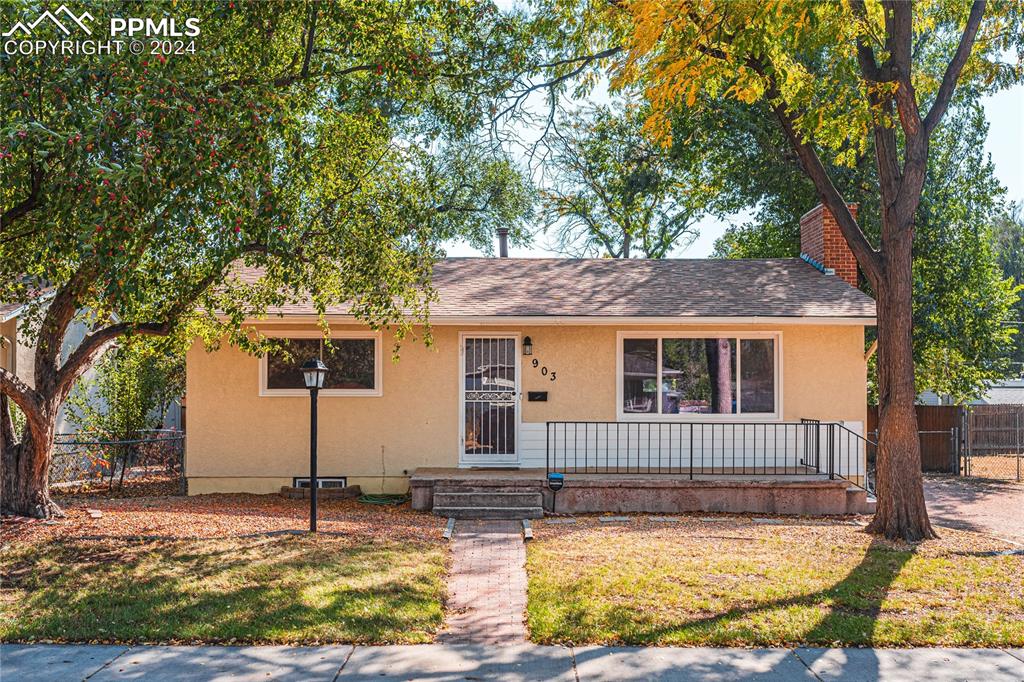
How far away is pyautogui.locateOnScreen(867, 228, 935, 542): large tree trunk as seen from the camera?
392 inches

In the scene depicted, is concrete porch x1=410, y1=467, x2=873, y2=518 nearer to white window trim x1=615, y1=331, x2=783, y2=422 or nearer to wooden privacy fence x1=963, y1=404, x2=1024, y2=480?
white window trim x1=615, y1=331, x2=783, y2=422

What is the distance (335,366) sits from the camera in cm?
1323

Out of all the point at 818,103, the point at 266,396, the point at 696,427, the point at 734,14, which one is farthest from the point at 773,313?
the point at 266,396

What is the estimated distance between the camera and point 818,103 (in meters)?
10.5

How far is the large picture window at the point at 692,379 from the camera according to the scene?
13.4 meters

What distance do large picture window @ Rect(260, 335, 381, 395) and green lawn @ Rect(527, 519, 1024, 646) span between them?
4603mm

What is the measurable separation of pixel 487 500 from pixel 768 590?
4.96 m

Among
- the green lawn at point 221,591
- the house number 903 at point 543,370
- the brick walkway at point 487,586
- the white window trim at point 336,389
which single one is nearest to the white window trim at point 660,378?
the house number 903 at point 543,370

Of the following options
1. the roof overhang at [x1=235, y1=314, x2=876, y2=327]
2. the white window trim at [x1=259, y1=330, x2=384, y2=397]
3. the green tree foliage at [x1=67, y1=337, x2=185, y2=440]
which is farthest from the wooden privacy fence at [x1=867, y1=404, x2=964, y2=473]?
the green tree foliage at [x1=67, y1=337, x2=185, y2=440]

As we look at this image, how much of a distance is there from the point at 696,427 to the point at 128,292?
9126mm

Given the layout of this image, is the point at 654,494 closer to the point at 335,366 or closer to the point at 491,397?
the point at 491,397

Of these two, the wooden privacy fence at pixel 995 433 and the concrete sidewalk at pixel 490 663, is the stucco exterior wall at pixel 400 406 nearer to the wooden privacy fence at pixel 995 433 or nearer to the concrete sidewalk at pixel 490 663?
the concrete sidewalk at pixel 490 663

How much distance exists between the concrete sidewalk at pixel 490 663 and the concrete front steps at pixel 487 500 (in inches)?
206

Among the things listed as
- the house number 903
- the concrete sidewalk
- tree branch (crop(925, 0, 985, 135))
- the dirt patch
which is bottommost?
the dirt patch
